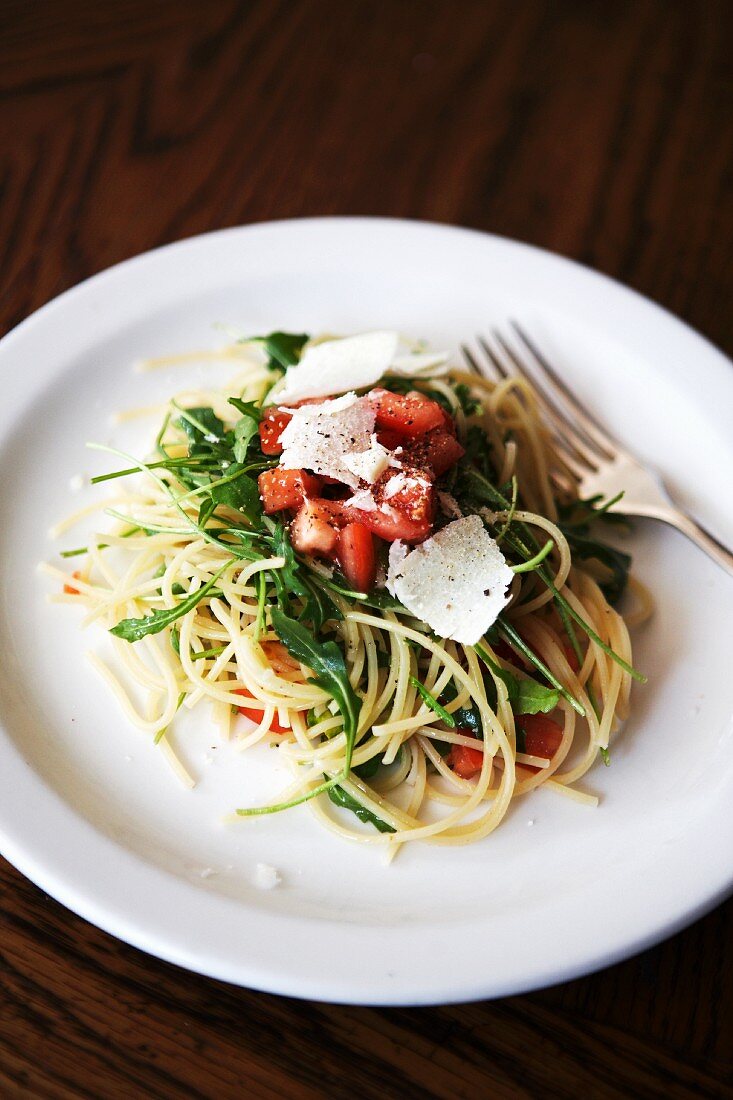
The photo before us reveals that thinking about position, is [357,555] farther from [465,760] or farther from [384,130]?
[384,130]

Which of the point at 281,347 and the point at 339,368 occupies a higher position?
the point at 339,368

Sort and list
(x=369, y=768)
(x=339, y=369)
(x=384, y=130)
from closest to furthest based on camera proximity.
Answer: (x=369, y=768)
(x=339, y=369)
(x=384, y=130)

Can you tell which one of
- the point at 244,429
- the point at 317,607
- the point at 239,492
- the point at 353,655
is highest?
the point at 244,429

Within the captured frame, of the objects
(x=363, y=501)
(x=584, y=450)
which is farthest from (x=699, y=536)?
(x=363, y=501)

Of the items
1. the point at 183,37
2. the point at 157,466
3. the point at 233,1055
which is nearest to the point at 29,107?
the point at 183,37

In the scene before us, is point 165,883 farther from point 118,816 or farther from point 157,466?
point 157,466

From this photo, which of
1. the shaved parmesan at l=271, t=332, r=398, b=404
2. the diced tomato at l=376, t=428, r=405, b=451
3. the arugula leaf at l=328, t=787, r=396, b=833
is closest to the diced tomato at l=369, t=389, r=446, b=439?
the diced tomato at l=376, t=428, r=405, b=451

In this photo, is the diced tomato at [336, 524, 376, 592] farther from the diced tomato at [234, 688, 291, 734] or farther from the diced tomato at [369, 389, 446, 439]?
the diced tomato at [234, 688, 291, 734]
